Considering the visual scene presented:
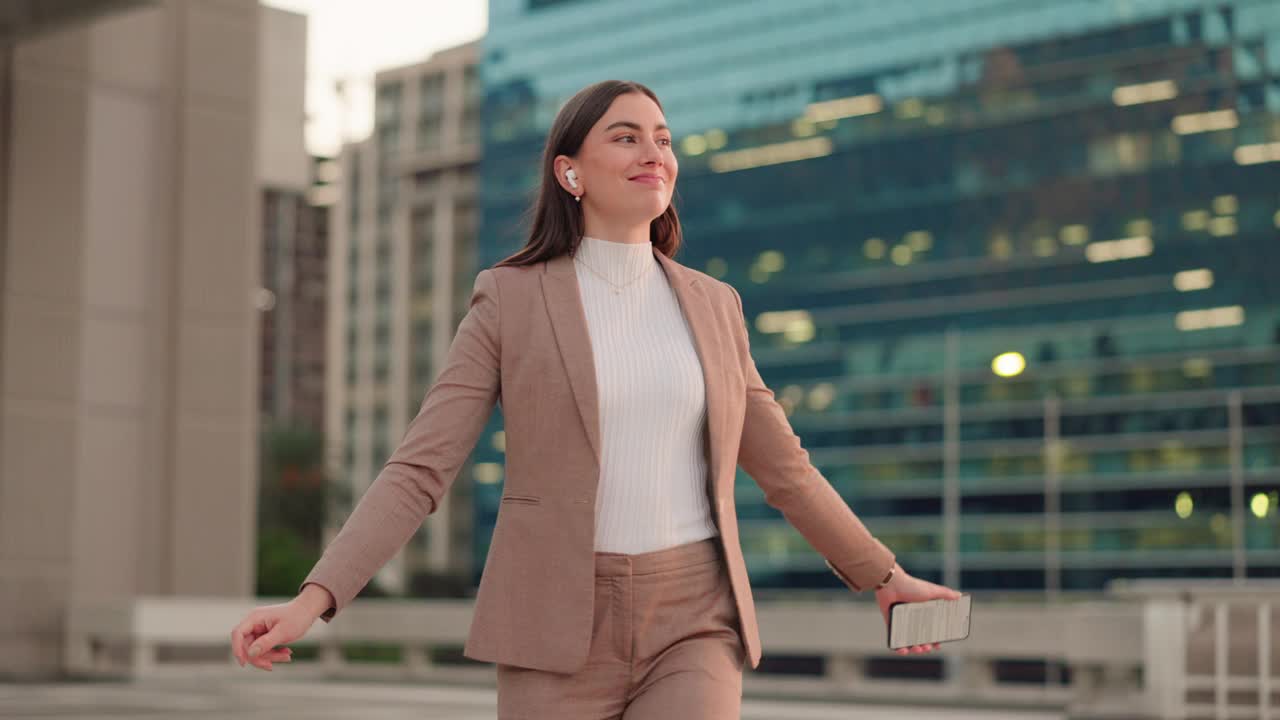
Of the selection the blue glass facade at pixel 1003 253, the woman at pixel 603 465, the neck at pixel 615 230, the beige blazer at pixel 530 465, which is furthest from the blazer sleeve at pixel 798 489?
the blue glass facade at pixel 1003 253

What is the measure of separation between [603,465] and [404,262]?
143 m

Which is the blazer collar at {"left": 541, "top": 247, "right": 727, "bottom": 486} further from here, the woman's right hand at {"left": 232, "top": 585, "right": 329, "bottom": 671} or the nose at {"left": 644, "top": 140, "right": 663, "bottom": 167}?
the woman's right hand at {"left": 232, "top": 585, "right": 329, "bottom": 671}

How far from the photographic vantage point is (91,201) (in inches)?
667

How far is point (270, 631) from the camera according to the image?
2.84m

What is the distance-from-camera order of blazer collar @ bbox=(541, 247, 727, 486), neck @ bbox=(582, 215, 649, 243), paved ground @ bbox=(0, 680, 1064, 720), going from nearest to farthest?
1. blazer collar @ bbox=(541, 247, 727, 486)
2. neck @ bbox=(582, 215, 649, 243)
3. paved ground @ bbox=(0, 680, 1064, 720)

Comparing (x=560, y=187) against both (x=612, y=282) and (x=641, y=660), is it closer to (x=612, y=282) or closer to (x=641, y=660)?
(x=612, y=282)

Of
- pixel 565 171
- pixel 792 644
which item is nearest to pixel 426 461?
pixel 565 171

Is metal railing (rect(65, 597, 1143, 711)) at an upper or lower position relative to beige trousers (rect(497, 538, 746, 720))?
lower

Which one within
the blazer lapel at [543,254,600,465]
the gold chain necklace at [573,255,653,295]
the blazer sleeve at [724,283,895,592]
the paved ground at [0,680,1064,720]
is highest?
the gold chain necklace at [573,255,653,295]

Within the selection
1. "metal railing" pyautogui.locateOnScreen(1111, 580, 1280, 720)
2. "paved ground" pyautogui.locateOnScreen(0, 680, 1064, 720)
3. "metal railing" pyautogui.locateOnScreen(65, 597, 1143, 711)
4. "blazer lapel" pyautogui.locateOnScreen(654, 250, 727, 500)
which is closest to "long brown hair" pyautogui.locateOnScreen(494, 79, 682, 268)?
"blazer lapel" pyautogui.locateOnScreen(654, 250, 727, 500)

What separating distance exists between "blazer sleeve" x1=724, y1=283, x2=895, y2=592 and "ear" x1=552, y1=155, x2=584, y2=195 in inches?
15.6

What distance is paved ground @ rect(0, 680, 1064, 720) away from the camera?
11.5 m

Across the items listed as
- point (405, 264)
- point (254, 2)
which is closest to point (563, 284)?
point (254, 2)

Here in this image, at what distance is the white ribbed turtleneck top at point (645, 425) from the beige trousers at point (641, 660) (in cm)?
6
